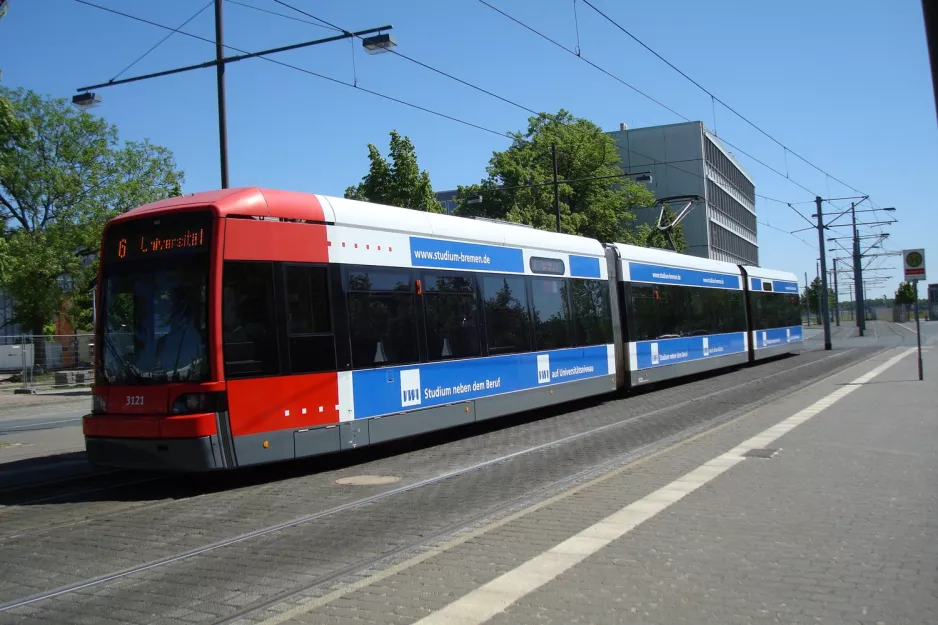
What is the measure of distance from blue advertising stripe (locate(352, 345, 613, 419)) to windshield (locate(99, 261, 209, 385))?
2.16m

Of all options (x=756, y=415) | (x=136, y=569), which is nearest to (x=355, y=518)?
(x=136, y=569)

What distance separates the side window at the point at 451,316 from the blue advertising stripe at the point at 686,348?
710 centimetres

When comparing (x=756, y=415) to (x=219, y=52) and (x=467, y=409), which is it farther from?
(x=219, y=52)

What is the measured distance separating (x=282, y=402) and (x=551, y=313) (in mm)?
6954

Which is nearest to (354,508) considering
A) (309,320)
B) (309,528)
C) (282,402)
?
(309,528)

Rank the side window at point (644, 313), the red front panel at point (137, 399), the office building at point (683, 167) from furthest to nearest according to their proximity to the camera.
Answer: the office building at point (683, 167)
the side window at point (644, 313)
the red front panel at point (137, 399)

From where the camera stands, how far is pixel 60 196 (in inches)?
1729

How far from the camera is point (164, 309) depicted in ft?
30.6

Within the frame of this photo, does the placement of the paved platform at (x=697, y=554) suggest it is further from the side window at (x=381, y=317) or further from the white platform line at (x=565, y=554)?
the side window at (x=381, y=317)

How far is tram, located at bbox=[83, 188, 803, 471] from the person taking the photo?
9.08m

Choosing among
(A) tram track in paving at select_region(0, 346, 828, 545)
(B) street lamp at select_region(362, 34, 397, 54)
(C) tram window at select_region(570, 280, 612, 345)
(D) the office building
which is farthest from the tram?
(D) the office building

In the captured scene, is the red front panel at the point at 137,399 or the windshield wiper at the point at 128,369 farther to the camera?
the windshield wiper at the point at 128,369

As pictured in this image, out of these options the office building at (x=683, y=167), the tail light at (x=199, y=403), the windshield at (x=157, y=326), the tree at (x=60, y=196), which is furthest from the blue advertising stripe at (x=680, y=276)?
the office building at (x=683, y=167)

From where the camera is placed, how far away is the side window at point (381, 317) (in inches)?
418
